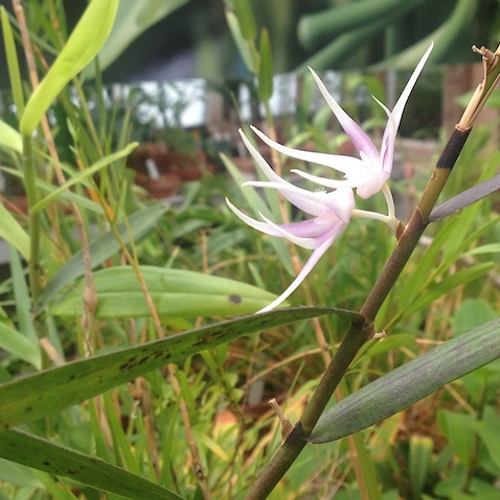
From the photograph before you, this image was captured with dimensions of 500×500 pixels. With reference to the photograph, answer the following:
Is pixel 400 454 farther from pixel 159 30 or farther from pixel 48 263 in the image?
pixel 159 30

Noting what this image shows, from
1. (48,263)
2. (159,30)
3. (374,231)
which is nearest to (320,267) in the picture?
(374,231)

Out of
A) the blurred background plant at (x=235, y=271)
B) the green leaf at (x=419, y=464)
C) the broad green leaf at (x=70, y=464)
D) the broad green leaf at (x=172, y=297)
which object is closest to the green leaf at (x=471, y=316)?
the blurred background plant at (x=235, y=271)

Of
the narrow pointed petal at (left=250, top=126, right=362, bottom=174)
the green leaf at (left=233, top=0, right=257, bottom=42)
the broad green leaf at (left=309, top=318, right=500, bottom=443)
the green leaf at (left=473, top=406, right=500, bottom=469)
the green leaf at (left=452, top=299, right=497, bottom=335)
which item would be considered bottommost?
the green leaf at (left=473, top=406, right=500, bottom=469)

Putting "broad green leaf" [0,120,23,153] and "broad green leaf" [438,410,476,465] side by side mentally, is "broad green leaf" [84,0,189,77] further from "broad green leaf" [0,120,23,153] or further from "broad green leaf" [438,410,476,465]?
"broad green leaf" [438,410,476,465]

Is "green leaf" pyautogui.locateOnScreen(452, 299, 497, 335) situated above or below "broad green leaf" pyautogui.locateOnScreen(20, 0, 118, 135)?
below

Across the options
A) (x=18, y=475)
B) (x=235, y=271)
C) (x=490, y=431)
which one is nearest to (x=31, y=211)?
(x=18, y=475)

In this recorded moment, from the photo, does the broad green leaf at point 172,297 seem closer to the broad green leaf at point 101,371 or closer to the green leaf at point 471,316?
the broad green leaf at point 101,371

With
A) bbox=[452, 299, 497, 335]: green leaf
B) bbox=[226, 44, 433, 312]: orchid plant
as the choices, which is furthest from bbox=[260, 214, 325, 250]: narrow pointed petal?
bbox=[452, 299, 497, 335]: green leaf
